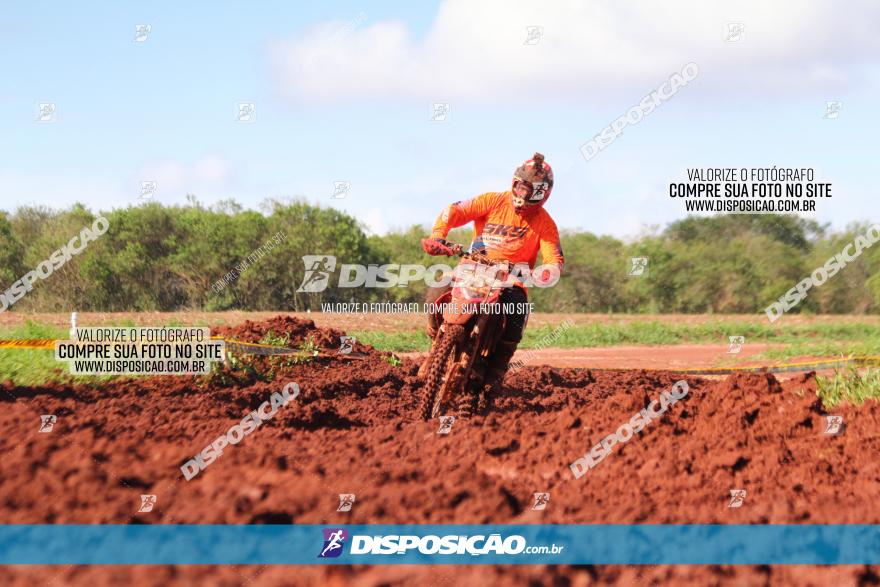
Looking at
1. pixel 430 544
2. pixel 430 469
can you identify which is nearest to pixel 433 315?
pixel 430 469

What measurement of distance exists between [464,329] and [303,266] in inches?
1158

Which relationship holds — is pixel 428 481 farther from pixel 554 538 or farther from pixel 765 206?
pixel 765 206

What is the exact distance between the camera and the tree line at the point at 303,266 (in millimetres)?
35906

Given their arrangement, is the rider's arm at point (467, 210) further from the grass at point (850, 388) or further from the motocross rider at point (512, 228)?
the grass at point (850, 388)

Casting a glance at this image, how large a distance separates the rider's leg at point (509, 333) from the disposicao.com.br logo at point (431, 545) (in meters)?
4.12

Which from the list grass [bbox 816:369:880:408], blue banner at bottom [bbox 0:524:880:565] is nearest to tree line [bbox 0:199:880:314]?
grass [bbox 816:369:880:408]

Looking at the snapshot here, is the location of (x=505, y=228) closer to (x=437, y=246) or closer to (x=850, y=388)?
(x=437, y=246)

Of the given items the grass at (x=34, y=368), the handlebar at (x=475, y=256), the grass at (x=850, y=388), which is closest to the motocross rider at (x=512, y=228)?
the handlebar at (x=475, y=256)

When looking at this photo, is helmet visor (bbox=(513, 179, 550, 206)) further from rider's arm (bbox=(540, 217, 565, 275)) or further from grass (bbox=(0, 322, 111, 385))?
grass (bbox=(0, 322, 111, 385))

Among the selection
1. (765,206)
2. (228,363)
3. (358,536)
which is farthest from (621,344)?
(358,536)

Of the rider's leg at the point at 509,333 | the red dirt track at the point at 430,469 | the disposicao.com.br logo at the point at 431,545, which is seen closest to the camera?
the red dirt track at the point at 430,469

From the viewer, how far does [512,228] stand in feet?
29.1

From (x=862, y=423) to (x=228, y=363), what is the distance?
7360 mm

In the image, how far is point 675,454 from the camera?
6723 mm
